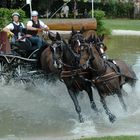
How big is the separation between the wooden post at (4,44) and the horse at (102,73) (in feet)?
11.9

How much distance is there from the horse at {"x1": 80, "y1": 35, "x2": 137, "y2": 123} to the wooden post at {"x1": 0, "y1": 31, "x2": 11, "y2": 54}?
364 cm

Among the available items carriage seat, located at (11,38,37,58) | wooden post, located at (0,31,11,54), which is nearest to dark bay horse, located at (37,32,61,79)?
carriage seat, located at (11,38,37,58)

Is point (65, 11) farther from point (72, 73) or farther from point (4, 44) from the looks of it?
point (72, 73)

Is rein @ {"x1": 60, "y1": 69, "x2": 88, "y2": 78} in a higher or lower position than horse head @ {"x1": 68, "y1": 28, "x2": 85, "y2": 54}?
lower

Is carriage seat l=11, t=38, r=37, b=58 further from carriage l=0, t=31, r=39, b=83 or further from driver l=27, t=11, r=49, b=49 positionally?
driver l=27, t=11, r=49, b=49

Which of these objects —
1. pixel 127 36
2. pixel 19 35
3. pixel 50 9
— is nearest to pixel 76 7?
pixel 50 9

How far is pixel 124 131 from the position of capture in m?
9.86

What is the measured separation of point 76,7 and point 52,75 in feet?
130

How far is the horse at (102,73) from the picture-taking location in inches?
→ 398

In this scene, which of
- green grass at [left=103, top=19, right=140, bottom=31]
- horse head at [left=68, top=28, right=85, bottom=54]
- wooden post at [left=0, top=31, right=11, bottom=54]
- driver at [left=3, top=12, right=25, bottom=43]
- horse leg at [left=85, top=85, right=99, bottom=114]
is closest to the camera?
horse head at [left=68, top=28, right=85, bottom=54]

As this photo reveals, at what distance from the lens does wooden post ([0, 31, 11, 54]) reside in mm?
13608

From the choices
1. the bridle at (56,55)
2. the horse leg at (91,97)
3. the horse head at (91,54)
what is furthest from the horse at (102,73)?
the bridle at (56,55)

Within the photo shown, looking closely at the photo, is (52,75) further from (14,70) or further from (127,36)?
(127,36)

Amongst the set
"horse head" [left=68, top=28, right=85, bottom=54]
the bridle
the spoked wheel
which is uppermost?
"horse head" [left=68, top=28, right=85, bottom=54]
